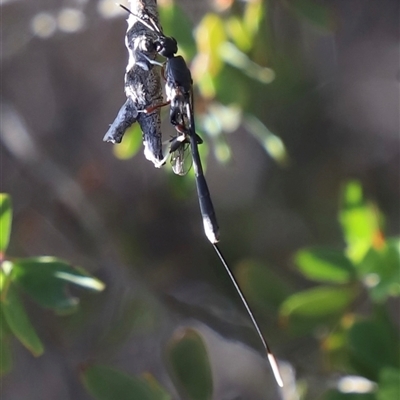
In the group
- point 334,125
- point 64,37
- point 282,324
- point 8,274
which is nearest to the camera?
point 8,274

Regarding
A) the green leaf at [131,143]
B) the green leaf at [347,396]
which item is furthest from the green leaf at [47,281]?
the green leaf at [347,396]

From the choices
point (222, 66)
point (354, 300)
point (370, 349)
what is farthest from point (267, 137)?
point (370, 349)

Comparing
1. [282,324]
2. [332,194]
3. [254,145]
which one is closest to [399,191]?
[332,194]

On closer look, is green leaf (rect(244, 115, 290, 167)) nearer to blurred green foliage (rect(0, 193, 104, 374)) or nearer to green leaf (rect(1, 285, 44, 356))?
blurred green foliage (rect(0, 193, 104, 374))

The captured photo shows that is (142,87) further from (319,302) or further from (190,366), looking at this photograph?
(319,302)

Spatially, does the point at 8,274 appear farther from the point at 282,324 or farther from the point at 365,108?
the point at 365,108

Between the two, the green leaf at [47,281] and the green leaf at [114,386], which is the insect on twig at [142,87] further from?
the green leaf at [114,386]
